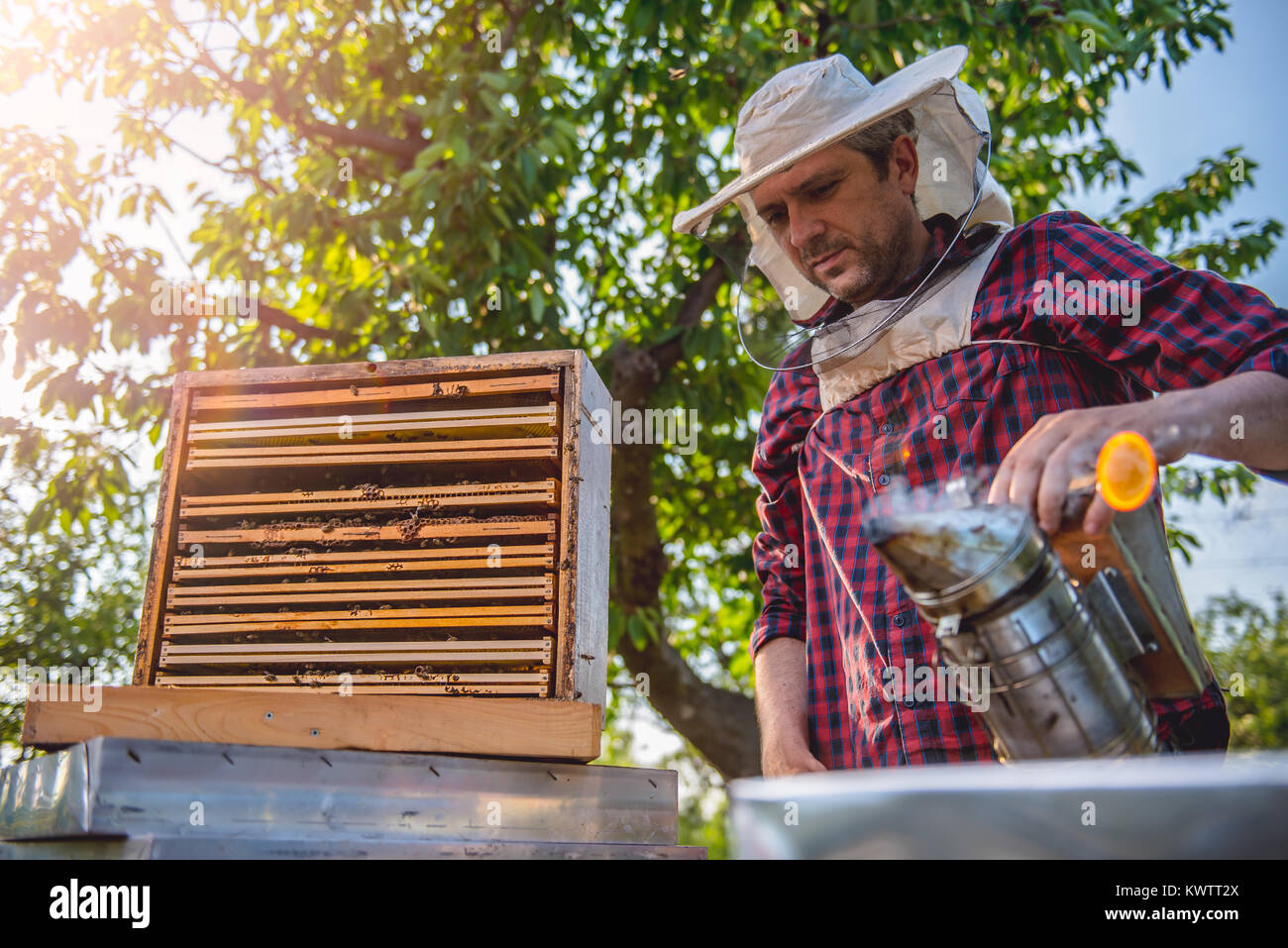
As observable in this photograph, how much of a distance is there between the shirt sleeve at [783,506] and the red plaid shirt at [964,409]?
0.05 ft

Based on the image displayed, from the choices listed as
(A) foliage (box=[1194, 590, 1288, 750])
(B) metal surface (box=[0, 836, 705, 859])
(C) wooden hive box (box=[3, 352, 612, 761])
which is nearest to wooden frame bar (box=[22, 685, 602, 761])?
(B) metal surface (box=[0, 836, 705, 859])

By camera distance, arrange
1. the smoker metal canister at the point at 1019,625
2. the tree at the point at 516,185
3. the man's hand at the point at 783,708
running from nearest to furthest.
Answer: the smoker metal canister at the point at 1019,625, the man's hand at the point at 783,708, the tree at the point at 516,185

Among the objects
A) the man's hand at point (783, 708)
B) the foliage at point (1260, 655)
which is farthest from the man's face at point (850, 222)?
the foliage at point (1260, 655)

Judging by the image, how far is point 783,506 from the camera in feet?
7.79

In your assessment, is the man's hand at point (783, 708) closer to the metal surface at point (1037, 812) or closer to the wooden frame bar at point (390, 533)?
the wooden frame bar at point (390, 533)

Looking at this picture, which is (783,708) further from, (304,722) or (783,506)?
(304,722)

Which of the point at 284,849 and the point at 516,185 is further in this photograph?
the point at 516,185

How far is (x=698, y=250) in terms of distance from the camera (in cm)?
607

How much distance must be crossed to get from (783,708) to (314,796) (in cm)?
112

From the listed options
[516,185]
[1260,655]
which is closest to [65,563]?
[516,185]

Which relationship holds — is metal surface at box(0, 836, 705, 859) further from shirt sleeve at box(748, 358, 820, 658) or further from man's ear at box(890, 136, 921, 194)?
man's ear at box(890, 136, 921, 194)

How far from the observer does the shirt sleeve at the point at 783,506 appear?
2.28 m
